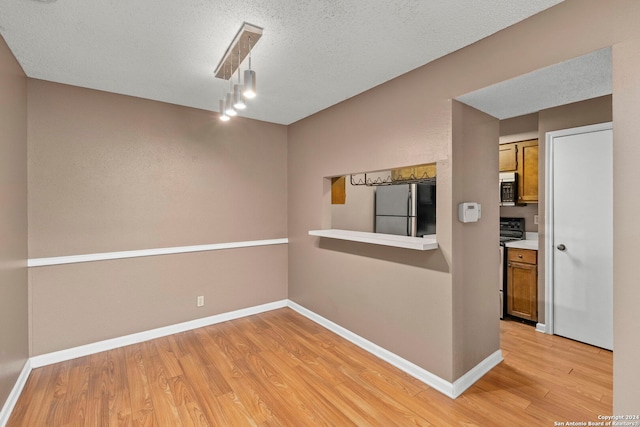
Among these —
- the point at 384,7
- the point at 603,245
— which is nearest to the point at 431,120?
the point at 384,7

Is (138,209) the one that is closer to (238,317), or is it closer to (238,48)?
(238,317)

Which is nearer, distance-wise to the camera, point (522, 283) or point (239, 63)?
point (239, 63)

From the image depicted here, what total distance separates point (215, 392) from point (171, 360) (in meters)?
0.70

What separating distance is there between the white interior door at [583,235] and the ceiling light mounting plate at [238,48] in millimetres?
3036

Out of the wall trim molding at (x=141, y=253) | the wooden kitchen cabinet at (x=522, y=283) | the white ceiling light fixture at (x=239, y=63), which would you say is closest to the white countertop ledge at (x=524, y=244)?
the wooden kitchen cabinet at (x=522, y=283)

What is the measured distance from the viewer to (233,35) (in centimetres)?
192

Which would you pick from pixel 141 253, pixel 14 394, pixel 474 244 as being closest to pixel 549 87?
pixel 474 244

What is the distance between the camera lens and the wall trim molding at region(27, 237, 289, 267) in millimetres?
2579

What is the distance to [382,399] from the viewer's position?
2111mm

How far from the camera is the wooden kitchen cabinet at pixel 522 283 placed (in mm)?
3270

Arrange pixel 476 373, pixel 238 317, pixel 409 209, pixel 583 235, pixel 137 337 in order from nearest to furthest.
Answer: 1. pixel 476 373
2. pixel 583 235
3. pixel 137 337
4. pixel 238 317
5. pixel 409 209

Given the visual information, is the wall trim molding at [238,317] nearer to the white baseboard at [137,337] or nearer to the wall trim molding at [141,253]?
the white baseboard at [137,337]

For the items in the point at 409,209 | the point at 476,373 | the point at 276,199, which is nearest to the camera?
the point at 476,373

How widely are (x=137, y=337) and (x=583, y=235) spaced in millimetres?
4443
